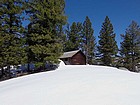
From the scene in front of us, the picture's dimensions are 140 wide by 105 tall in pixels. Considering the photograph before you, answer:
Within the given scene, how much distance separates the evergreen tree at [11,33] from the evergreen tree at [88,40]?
1012 inches

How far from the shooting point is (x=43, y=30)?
20422mm

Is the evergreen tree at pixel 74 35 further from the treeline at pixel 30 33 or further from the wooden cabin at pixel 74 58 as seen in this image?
the treeline at pixel 30 33

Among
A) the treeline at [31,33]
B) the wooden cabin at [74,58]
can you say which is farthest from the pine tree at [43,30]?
the wooden cabin at [74,58]

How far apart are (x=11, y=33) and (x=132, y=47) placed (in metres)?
24.6

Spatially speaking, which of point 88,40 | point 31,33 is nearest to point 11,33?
point 31,33

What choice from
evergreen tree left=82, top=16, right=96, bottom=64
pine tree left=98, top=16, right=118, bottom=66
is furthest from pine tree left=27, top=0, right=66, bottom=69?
evergreen tree left=82, top=16, right=96, bottom=64

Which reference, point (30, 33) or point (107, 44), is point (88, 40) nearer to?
point (107, 44)

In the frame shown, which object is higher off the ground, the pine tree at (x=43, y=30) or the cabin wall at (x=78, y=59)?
the pine tree at (x=43, y=30)

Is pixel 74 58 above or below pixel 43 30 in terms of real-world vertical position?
below

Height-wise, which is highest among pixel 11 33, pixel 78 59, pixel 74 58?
pixel 11 33

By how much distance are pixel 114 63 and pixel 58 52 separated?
1977cm

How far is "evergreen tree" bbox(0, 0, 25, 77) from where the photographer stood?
1704 cm

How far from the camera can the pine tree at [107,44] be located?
37.4 meters

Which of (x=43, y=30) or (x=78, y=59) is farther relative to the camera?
(x=78, y=59)
